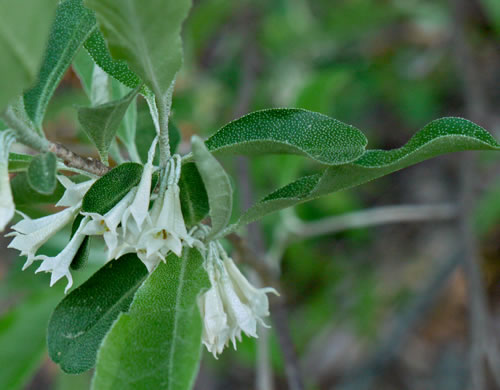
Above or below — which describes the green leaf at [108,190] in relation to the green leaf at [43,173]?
below

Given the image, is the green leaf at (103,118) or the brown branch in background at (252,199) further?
the brown branch in background at (252,199)

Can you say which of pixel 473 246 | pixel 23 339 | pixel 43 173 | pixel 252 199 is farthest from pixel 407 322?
pixel 43 173

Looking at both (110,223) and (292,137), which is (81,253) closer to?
(110,223)

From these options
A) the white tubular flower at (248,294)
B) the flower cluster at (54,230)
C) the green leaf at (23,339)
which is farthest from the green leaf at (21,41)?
the green leaf at (23,339)

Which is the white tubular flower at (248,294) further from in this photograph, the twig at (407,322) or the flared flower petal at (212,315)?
the twig at (407,322)

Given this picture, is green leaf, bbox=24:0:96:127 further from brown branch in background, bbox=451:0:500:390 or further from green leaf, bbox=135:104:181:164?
brown branch in background, bbox=451:0:500:390
